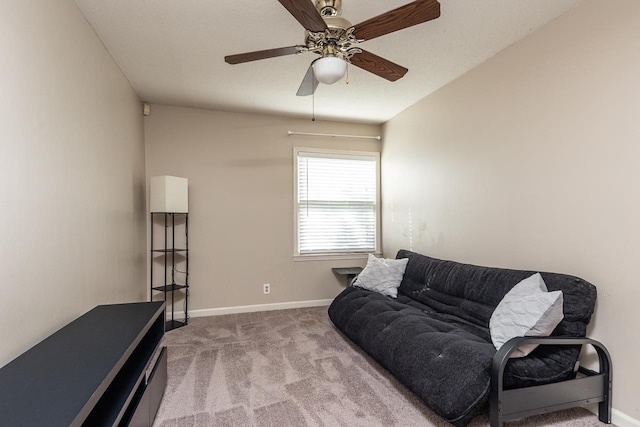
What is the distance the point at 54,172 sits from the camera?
1.66 metres

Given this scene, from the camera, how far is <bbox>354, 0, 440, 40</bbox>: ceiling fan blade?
1.44 m

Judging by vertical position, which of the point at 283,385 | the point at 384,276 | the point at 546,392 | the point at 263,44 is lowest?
the point at 283,385

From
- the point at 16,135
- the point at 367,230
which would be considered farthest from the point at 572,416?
the point at 16,135

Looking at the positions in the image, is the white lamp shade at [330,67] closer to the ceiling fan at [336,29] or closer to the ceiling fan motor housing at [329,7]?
the ceiling fan at [336,29]

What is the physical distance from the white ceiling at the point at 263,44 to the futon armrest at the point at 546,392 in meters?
2.00

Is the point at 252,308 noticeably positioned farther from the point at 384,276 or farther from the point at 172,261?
the point at 384,276

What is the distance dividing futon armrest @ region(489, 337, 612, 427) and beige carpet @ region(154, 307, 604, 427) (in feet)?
0.56

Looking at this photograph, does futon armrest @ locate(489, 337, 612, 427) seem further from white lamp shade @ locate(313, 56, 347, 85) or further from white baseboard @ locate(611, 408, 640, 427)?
white lamp shade @ locate(313, 56, 347, 85)

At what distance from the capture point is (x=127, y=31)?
2262 millimetres

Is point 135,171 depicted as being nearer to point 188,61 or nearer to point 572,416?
point 188,61

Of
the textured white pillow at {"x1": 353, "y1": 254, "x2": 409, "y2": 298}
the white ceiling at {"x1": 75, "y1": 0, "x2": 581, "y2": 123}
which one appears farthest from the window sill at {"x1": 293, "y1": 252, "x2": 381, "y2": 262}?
the white ceiling at {"x1": 75, "y1": 0, "x2": 581, "y2": 123}

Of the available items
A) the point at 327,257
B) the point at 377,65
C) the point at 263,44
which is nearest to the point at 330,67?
the point at 377,65

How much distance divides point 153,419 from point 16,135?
1590 mm

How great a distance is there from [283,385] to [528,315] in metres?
1.61
